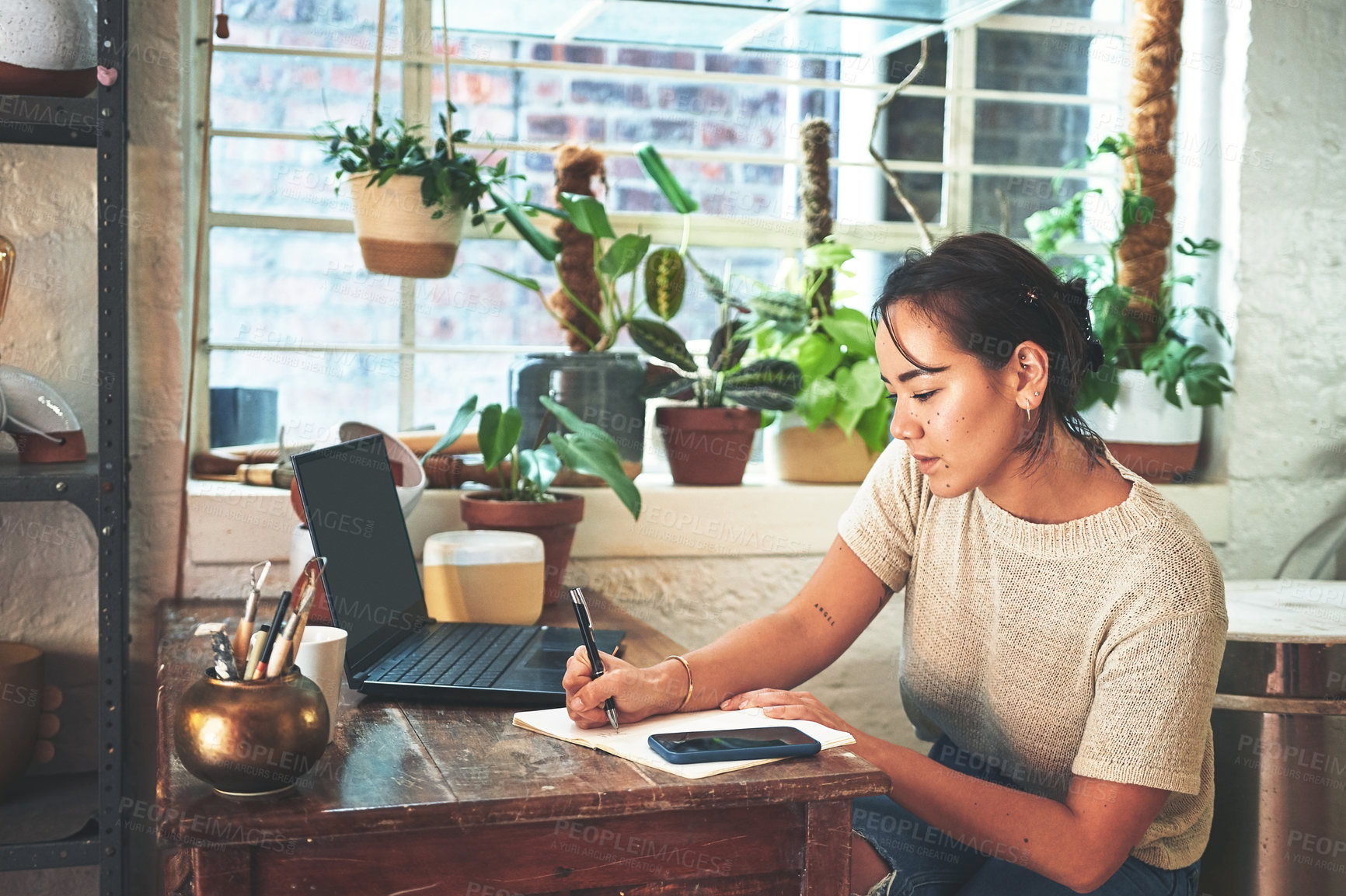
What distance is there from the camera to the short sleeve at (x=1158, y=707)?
1362mm

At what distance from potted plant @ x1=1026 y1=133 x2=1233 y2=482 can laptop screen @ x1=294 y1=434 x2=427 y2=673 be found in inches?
60.0

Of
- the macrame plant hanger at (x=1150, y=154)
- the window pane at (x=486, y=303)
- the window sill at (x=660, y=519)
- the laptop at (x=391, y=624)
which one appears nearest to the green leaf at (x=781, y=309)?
the window sill at (x=660, y=519)

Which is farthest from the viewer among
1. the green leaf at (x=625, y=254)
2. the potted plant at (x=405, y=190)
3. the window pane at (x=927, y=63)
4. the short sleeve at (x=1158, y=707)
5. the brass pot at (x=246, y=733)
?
the window pane at (x=927, y=63)

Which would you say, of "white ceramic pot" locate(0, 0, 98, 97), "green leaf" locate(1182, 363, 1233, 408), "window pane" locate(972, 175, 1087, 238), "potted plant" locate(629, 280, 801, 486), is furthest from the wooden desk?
"window pane" locate(972, 175, 1087, 238)

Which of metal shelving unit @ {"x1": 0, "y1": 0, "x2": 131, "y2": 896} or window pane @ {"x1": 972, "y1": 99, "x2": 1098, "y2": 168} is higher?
window pane @ {"x1": 972, "y1": 99, "x2": 1098, "y2": 168}

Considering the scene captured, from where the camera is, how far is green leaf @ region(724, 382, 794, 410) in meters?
2.41

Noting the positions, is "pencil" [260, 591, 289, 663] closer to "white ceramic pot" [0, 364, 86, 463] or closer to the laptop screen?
the laptop screen

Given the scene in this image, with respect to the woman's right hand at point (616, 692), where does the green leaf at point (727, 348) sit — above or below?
above

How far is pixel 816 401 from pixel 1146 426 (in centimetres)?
77

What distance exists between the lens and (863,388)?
8.11ft

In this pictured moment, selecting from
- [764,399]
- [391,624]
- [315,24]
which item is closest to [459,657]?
[391,624]

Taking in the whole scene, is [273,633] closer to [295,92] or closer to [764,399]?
[764,399]

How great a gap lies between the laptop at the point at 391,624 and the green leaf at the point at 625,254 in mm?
649

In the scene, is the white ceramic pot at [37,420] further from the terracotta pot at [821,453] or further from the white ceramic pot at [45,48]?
the terracotta pot at [821,453]
